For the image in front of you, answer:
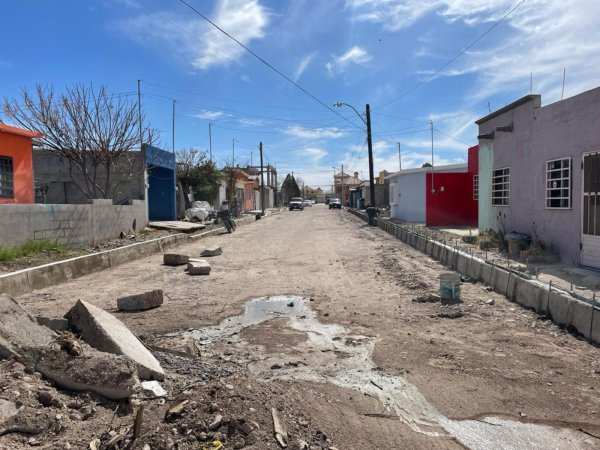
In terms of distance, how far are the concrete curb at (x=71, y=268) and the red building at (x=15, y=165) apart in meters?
4.49

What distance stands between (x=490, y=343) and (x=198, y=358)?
11.5 feet

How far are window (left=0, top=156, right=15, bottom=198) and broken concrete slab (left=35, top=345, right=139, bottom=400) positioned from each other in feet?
45.6

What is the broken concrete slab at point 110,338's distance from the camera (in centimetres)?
444

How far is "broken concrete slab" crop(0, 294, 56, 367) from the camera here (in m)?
4.11

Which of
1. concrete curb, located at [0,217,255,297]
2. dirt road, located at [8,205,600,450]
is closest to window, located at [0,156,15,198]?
concrete curb, located at [0,217,255,297]

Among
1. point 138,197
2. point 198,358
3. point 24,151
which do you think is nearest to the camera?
point 198,358

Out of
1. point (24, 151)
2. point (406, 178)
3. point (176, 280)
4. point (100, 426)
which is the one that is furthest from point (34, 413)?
point (406, 178)

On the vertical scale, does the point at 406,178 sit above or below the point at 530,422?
above

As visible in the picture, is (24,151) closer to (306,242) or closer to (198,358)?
(306,242)

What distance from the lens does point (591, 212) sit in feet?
32.6

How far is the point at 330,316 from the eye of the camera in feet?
24.3

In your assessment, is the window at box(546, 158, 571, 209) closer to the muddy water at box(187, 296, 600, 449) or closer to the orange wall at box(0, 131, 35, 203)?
the muddy water at box(187, 296, 600, 449)

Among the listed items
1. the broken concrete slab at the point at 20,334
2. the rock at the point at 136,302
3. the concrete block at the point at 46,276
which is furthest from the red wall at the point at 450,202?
the broken concrete slab at the point at 20,334

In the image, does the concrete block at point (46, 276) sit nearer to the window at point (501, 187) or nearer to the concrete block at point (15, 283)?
the concrete block at point (15, 283)
